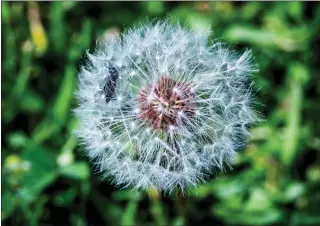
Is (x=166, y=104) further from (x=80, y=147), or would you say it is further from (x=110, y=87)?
(x=80, y=147)

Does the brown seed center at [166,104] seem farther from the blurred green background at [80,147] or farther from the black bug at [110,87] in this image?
the blurred green background at [80,147]

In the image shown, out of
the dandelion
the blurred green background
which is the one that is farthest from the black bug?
the blurred green background

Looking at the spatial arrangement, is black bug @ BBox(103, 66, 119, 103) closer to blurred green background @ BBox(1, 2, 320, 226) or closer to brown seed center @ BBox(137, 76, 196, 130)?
brown seed center @ BBox(137, 76, 196, 130)

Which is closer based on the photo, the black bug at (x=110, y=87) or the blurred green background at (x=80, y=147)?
the black bug at (x=110, y=87)

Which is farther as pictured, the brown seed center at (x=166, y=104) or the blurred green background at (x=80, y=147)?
the blurred green background at (x=80, y=147)

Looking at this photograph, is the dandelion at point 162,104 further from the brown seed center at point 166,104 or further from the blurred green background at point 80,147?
the blurred green background at point 80,147

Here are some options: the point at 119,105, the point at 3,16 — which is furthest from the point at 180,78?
the point at 3,16

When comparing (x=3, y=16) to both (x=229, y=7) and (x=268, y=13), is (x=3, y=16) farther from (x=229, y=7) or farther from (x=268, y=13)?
(x=268, y=13)

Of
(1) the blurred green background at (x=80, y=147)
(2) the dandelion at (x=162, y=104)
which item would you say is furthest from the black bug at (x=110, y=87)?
(1) the blurred green background at (x=80, y=147)
